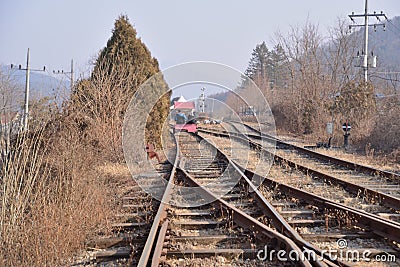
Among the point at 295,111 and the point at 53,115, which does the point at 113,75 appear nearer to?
the point at 53,115

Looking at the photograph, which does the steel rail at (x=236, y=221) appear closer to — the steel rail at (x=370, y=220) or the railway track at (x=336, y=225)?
the railway track at (x=336, y=225)

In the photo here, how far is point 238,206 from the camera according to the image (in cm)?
705

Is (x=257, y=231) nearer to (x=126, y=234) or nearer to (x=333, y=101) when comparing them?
(x=126, y=234)

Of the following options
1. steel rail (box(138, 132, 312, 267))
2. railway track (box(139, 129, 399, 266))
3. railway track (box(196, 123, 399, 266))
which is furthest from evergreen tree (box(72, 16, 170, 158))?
railway track (box(196, 123, 399, 266))

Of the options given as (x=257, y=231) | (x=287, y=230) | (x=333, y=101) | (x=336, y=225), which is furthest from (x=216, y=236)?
(x=333, y=101)

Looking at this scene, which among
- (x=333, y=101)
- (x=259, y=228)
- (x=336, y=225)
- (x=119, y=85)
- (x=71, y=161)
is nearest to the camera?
(x=259, y=228)

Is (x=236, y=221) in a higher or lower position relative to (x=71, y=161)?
lower

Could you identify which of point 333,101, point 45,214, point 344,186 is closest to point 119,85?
point 344,186

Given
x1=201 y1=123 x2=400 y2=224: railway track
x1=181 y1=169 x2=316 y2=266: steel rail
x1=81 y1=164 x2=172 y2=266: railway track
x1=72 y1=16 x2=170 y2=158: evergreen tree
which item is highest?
x1=72 y1=16 x2=170 y2=158: evergreen tree

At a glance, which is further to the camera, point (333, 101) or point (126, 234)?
point (333, 101)

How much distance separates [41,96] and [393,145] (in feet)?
37.2

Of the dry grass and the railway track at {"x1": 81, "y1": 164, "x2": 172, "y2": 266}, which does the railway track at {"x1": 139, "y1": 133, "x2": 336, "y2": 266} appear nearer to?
the railway track at {"x1": 81, "y1": 164, "x2": 172, "y2": 266}

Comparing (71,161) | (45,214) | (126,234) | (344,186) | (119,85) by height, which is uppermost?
(119,85)

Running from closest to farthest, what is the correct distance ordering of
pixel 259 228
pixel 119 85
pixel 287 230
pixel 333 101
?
pixel 287 230 → pixel 259 228 → pixel 119 85 → pixel 333 101
